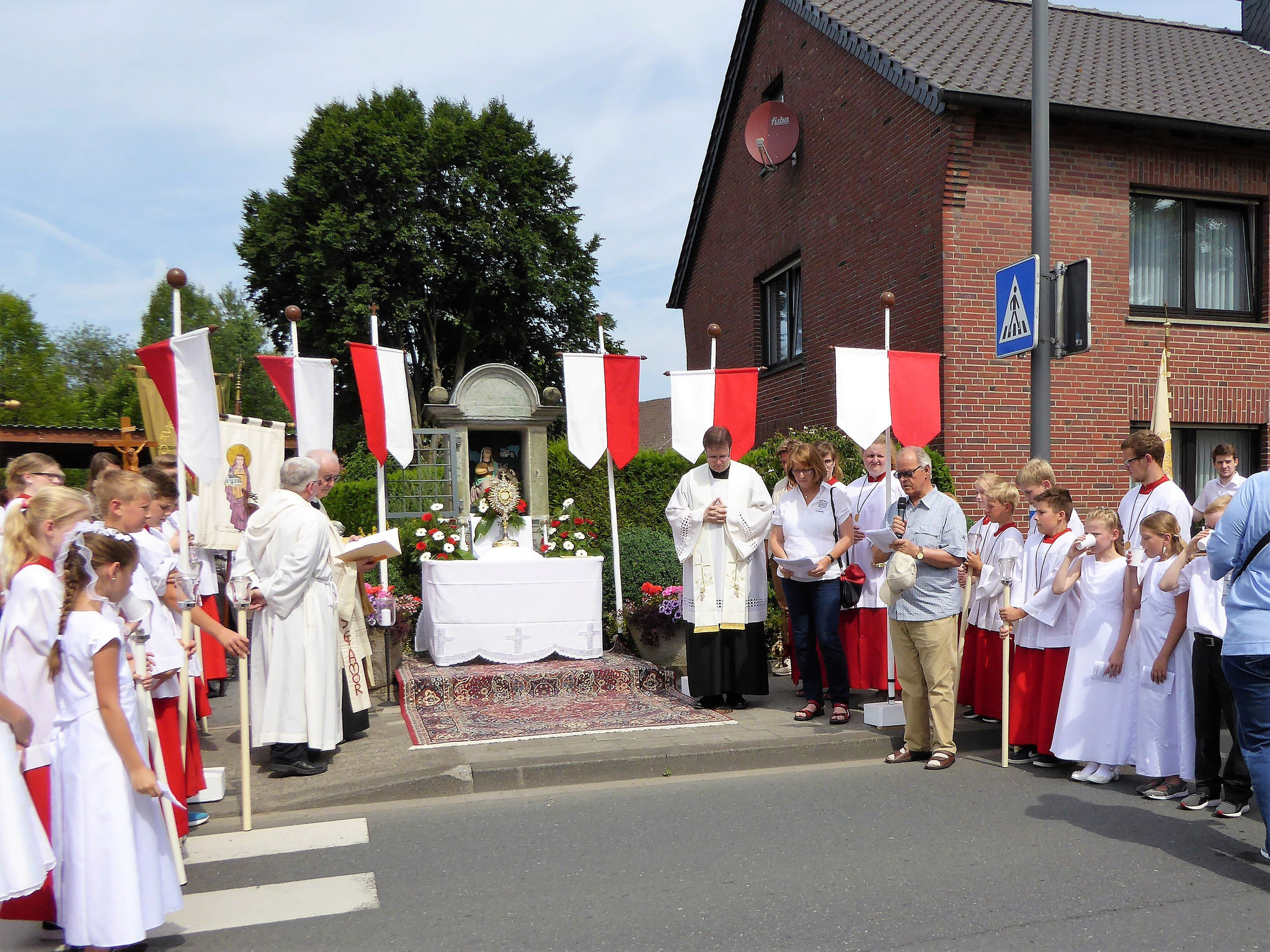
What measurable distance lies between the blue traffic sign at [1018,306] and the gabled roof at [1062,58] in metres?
4.01

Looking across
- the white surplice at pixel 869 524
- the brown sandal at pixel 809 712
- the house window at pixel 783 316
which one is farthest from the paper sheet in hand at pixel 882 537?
the house window at pixel 783 316

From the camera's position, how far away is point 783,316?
15.6 meters

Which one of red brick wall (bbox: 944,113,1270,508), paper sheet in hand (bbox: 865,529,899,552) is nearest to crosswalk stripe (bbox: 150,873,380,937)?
paper sheet in hand (bbox: 865,529,899,552)

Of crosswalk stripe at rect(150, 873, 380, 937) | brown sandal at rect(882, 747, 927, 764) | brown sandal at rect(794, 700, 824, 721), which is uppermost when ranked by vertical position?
brown sandal at rect(794, 700, 824, 721)

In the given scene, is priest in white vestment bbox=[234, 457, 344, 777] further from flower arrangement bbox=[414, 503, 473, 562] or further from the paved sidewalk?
flower arrangement bbox=[414, 503, 473, 562]

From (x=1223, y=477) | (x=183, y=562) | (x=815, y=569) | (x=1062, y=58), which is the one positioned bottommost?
(x=815, y=569)

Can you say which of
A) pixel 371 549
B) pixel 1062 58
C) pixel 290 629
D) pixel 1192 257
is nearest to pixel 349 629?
pixel 371 549

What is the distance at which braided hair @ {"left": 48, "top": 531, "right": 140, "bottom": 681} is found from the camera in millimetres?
3482

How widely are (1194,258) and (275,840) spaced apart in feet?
39.9

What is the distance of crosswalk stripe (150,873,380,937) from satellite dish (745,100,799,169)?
12815 millimetres

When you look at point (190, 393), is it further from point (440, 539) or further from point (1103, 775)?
point (1103, 775)

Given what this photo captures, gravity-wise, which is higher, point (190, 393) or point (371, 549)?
point (190, 393)

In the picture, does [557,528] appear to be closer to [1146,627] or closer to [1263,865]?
[1146,627]

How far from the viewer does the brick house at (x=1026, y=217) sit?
434 inches
